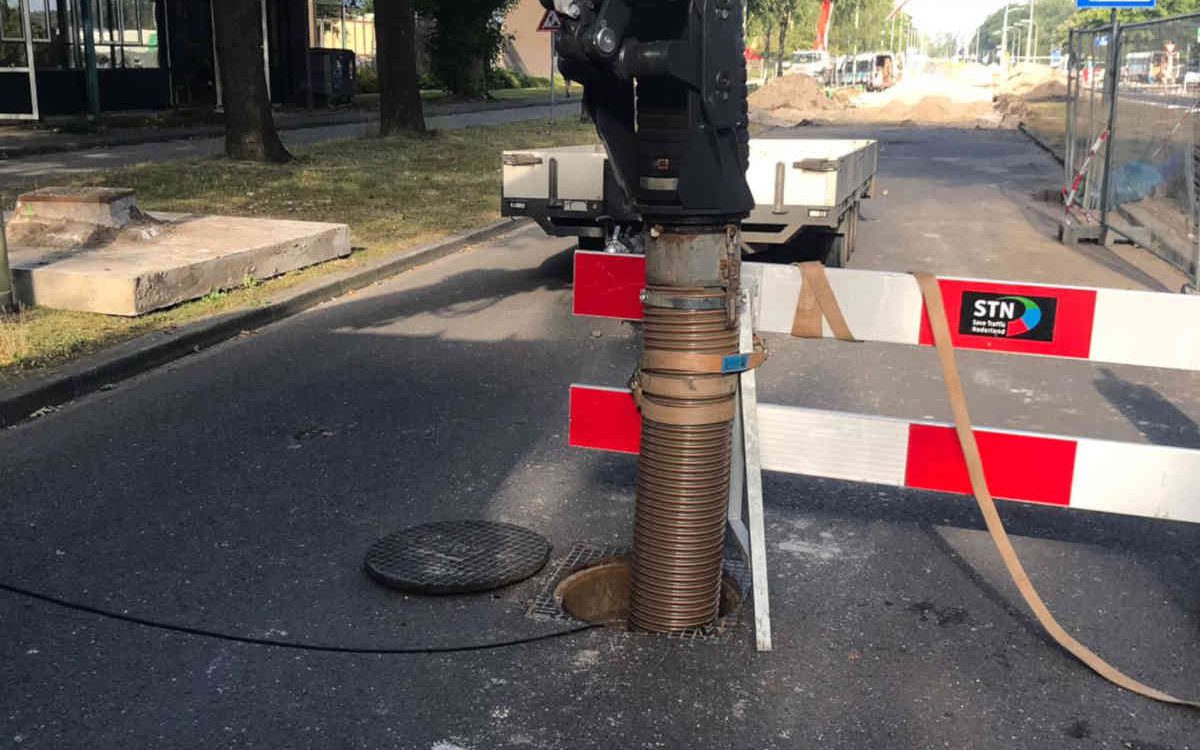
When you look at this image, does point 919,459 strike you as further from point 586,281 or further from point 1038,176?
point 1038,176

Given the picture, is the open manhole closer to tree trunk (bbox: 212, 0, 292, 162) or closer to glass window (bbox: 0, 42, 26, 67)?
tree trunk (bbox: 212, 0, 292, 162)

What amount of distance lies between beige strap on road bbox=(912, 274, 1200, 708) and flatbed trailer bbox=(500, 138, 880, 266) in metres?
6.20

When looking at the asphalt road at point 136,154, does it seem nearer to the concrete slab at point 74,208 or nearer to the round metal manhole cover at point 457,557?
the concrete slab at point 74,208

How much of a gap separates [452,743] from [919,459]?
1793mm

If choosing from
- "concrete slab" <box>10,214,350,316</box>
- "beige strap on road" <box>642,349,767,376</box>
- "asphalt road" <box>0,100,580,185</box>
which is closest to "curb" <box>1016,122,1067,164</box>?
"asphalt road" <box>0,100,580,185</box>

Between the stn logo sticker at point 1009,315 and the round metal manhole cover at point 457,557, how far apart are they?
1871 millimetres

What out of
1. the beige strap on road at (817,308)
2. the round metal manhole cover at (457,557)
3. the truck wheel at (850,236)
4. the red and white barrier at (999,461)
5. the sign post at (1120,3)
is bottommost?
the round metal manhole cover at (457,557)

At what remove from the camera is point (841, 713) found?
3.73m

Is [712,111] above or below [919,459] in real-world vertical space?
above

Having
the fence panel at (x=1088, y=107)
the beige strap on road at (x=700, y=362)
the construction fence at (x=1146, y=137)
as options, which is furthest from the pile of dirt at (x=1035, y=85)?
the beige strap on road at (x=700, y=362)

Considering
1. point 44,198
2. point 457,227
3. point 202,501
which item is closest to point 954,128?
point 457,227

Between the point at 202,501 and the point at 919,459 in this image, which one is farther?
the point at 202,501

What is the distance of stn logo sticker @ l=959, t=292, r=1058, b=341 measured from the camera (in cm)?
398

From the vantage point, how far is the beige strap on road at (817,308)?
164 inches
